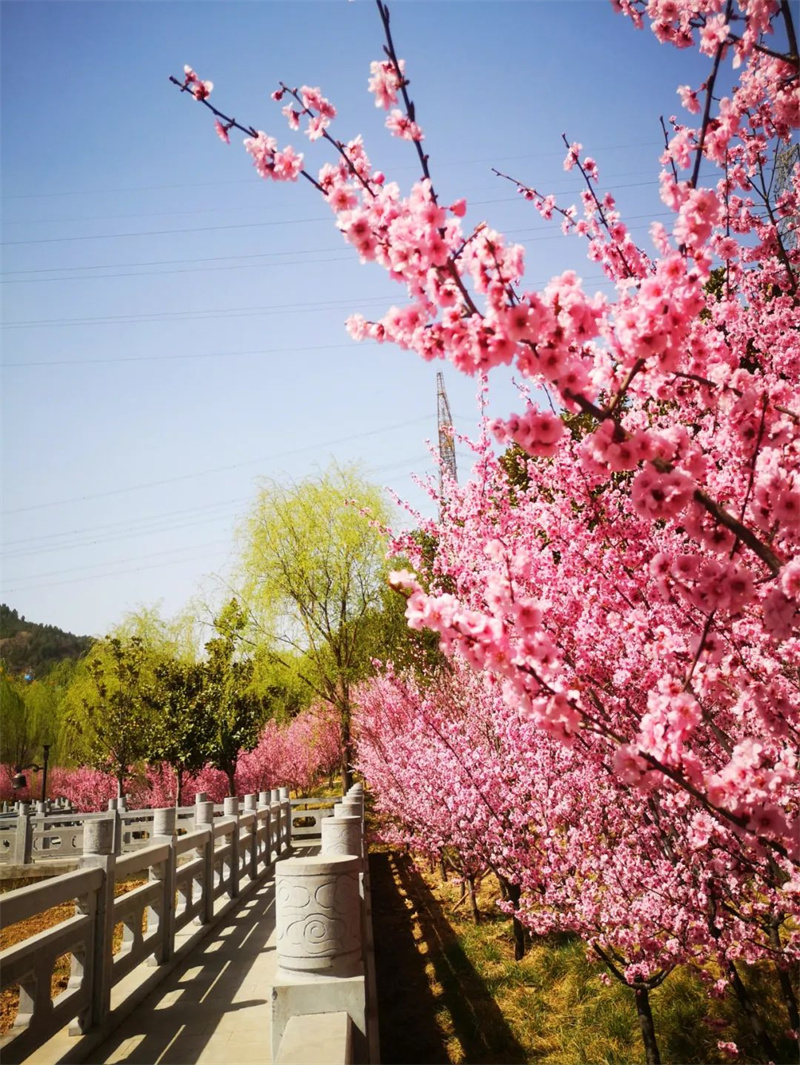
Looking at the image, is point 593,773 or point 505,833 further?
point 505,833

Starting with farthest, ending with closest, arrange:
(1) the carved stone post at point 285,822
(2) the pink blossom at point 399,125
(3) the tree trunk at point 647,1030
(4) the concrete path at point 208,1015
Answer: (1) the carved stone post at point 285,822 → (3) the tree trunk at point 647,1030 → (4) the concrete path at point 208,1015 → (2) the pink blossom at point 399,125

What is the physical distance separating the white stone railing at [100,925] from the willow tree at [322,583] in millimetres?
12986

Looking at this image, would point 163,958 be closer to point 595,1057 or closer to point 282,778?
point 595,1057

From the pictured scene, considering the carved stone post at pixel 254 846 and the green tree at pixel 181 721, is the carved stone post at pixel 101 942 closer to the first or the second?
the carved stone post at pixel 254 846

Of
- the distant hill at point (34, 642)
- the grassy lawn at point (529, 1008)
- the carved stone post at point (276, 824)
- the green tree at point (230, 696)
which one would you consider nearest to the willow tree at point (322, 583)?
the green tree at point (230, 696)

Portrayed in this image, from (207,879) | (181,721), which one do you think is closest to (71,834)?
(181,721)

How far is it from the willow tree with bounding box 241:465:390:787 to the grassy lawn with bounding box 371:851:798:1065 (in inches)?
487

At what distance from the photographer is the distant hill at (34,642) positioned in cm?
10169

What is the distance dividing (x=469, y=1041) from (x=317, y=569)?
53.7ft

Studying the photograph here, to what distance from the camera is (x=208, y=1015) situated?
16.5ft

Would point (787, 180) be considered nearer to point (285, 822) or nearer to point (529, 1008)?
point (529, 1008)

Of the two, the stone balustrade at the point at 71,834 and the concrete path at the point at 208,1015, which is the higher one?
the concrete path at the point at 208,1015

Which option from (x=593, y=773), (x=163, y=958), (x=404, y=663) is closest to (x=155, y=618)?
(x=404, y=663)

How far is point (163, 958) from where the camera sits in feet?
20.4
